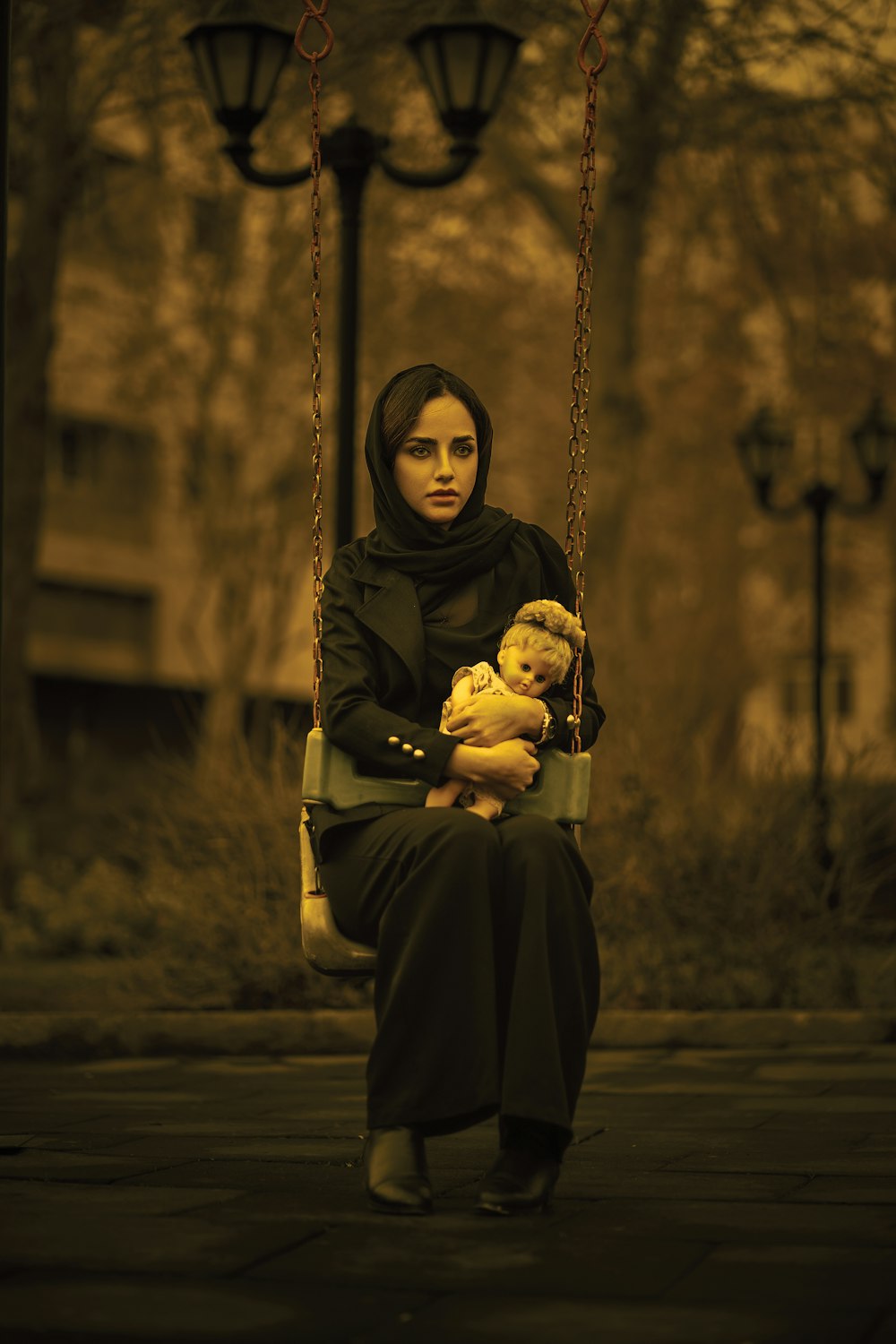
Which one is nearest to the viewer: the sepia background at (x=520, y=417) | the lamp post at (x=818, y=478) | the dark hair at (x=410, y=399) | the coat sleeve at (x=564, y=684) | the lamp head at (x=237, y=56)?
the coat sleeve at (x=564, y=684)

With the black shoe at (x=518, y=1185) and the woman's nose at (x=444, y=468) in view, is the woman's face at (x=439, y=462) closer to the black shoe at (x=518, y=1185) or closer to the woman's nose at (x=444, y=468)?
the woman's nose at (x=444, y=468)

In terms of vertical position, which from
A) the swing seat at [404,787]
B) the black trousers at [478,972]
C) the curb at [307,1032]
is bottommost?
the curb at [307,1032]

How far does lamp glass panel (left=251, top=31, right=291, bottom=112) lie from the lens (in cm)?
1107

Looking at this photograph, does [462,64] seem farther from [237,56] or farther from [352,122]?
[237,56]

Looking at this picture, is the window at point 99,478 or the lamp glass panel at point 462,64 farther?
the window at point 99,478

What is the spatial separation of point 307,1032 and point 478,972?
179 inches

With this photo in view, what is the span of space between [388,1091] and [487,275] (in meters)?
24.8

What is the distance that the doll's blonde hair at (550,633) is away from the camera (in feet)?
16.9

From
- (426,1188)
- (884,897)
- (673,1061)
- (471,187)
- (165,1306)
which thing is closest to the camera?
(165,1306)

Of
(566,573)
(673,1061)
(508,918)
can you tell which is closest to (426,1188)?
(508,918)

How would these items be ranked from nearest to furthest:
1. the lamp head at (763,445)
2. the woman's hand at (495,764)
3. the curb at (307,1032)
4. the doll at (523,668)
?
1. the woman's hand at (495,764)
2. the doll at (523,668)
3. the curb at (307,1032)
4. the lamp head at (763,445)

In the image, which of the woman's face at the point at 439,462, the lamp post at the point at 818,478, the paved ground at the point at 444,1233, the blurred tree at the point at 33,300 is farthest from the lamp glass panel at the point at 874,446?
the woman's face at the point at 439,462

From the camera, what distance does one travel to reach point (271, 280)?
91.8 feet

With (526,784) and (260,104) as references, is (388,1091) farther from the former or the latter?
(260,104)
